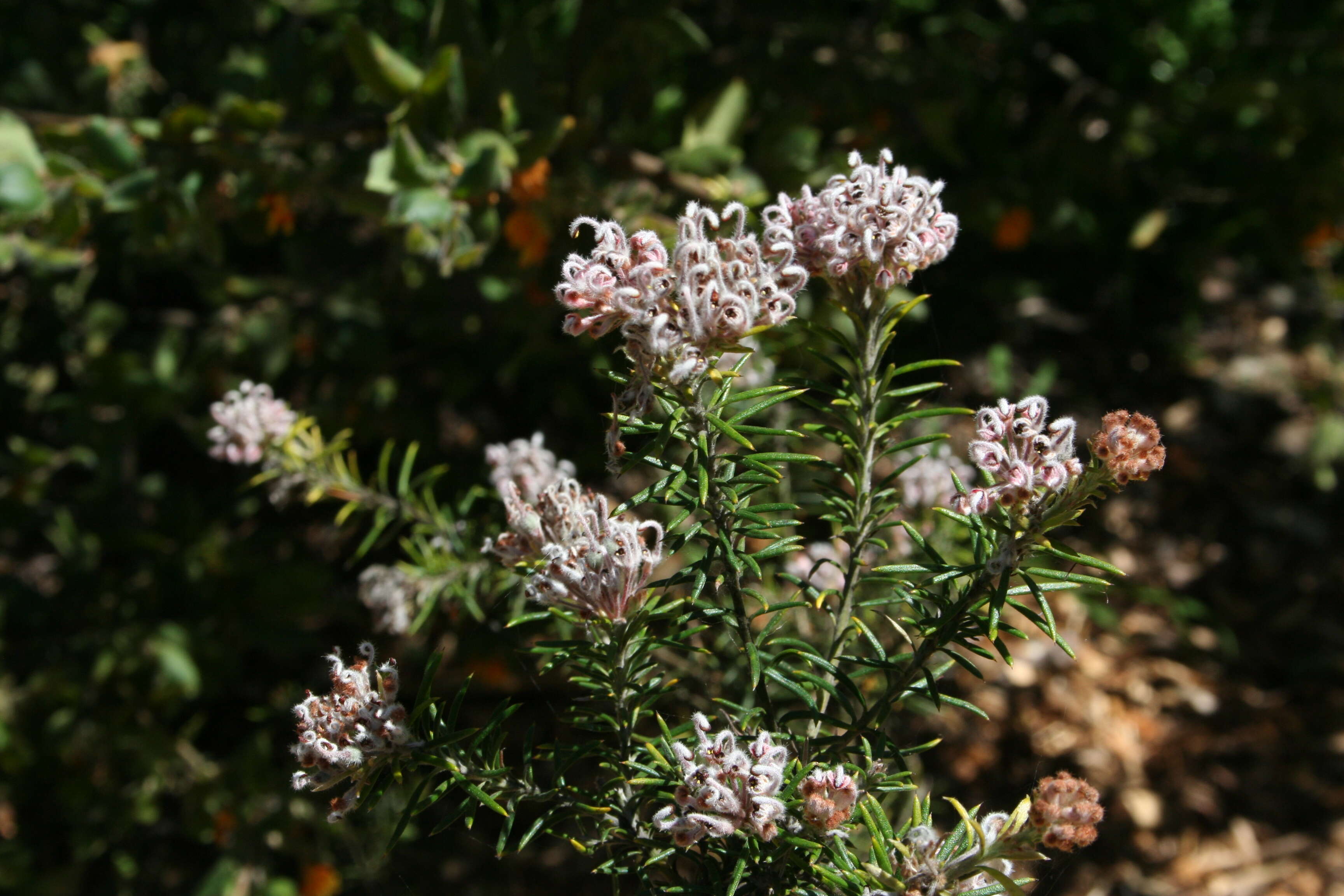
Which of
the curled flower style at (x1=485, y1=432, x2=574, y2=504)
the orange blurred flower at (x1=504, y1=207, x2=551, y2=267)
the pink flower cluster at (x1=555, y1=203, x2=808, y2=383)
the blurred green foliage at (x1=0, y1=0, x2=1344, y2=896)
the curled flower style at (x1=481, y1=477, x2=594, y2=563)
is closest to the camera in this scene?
the pink flower cluster at (x1=555, y1=203, x2=808, y2=383)

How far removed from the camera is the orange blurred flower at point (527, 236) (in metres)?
1.45

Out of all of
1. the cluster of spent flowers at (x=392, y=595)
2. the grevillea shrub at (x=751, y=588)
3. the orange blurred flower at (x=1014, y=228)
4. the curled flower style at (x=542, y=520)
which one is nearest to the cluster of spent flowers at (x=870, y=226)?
the grevillea shrub at (x=751, y=588)

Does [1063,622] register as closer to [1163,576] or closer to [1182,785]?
[1163,576]

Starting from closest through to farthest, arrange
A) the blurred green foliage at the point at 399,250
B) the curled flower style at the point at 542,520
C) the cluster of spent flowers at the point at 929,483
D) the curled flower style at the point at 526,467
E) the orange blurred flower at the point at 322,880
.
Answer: the curled flower style at the point at 542,520
the curled flower style at the point at 526,467
the cluster of spent flowers at the point at 929,483
the blurred green foliage at the point at 399,250
the orange blurred flower at the point at 322,880

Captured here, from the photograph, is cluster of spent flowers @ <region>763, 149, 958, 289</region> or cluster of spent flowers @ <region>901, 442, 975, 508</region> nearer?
cluster of spent flowers @ <region>763, 149, 958, 289</region>

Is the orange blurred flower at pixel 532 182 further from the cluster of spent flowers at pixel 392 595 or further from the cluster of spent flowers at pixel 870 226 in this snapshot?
the cluster of spent flowers at pixel 870 226

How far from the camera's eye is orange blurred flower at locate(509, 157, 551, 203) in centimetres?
135

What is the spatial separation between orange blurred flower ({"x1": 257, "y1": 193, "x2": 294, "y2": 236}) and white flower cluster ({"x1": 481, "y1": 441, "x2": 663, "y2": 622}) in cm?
99

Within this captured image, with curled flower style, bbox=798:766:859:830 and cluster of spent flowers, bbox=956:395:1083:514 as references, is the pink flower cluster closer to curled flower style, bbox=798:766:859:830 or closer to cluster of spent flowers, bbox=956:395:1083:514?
cluster of spent flowers, bbox=956:395:1083:514

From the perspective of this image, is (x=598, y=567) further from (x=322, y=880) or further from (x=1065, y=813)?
(x=322, y=880)

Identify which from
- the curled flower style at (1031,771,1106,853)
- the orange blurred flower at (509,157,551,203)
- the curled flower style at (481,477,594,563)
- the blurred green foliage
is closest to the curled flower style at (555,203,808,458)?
the curled flower style at (481,477,594,563)

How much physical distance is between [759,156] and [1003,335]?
961mm

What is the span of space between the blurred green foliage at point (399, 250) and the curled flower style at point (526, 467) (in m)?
0.31

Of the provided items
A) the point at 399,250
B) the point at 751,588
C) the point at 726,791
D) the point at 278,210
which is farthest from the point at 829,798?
the point at 399,250
